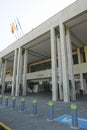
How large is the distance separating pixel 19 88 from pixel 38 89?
33.2 ft

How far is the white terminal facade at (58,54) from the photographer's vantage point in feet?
40.5

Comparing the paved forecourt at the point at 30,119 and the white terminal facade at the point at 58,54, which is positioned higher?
the white terminal facade at the point at 58,54

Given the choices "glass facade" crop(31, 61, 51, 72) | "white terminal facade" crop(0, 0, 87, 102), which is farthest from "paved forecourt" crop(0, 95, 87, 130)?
"glass facade" crop(31, 61, 51, 72)

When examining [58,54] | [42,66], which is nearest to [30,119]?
[58,54]

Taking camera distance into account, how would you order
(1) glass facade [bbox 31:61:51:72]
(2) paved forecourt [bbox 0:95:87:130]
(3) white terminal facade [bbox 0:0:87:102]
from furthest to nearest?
(1) glass facade [bbox 31:61:51:72]
(3) white terminal facade [bbox 0:0:87:102]
(2) paved forecourt [bbox 0:95:87:130]

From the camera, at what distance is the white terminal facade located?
12.4m

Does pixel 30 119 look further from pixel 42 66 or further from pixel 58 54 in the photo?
pixel 42 66

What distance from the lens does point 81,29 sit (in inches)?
590

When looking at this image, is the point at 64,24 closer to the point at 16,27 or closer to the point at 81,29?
the point at 81,29

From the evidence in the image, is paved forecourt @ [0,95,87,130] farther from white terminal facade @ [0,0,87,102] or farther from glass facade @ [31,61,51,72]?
glass facade @ [31,61,51,72]

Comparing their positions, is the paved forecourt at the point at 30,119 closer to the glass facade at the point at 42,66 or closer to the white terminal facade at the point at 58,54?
the white terminal facade at the point at 58,54

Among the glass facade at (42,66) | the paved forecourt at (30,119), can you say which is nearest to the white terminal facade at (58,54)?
the glass facade at (42,66)

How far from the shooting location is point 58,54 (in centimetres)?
1444

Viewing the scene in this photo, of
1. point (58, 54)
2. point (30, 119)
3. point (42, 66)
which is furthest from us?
point (42, 66)
